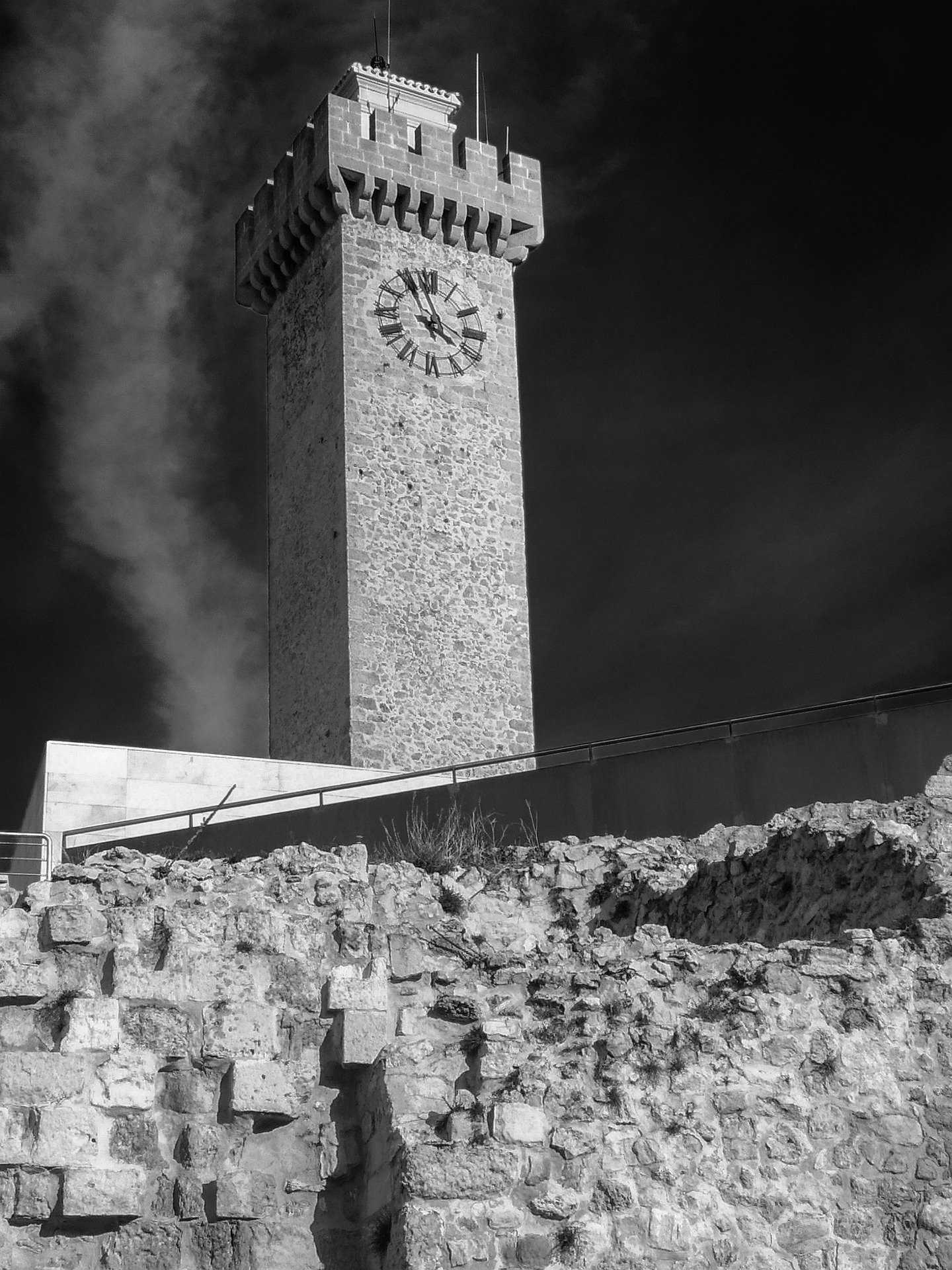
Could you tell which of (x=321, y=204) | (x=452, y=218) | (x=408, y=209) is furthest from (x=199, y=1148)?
(x=452, y=218)

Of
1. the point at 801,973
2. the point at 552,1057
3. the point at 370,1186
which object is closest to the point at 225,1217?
the point at 370,1186

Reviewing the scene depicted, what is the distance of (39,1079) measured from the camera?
643cm

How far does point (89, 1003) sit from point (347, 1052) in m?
1.02

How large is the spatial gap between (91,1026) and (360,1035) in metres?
1.05

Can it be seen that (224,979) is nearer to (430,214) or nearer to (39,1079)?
(39,1079)

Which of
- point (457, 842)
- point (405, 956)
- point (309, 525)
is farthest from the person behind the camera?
point (309, 525)

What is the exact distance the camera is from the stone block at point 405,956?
7266 mm

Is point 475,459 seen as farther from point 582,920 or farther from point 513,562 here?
point 582,920

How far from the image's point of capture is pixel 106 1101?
256 inches

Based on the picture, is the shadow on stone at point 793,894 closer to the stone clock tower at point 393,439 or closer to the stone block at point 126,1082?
the stone block at point 126,1082

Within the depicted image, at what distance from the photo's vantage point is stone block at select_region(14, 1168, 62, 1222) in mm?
6230

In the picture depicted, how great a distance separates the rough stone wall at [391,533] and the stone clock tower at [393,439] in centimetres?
2

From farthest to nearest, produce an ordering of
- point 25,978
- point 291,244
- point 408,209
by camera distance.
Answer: point 291,244 → point 408,209 → point 25,978

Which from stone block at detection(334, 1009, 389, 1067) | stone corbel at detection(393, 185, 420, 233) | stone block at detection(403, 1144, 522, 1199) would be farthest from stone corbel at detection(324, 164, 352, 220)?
stone block at detection(403, 1144, 522, 1199)
